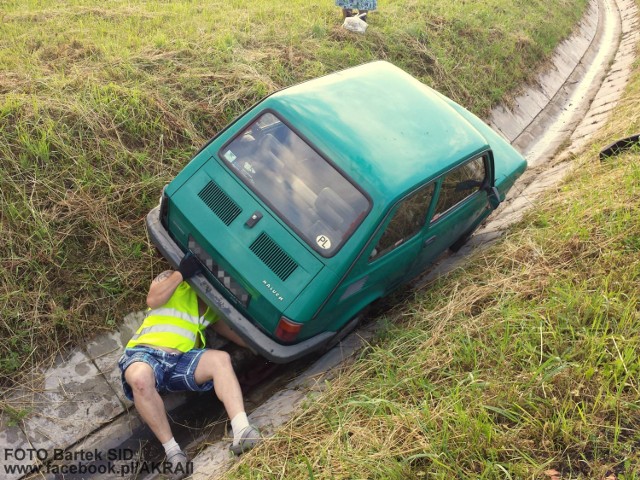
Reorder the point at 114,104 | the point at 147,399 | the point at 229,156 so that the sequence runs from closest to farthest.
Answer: the point at 147,399 → the point at 229,156 → the point at 114,104

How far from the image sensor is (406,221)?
164 inches

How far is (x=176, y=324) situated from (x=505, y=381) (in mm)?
2241

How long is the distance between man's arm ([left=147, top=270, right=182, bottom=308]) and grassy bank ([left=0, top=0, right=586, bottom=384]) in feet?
2.59

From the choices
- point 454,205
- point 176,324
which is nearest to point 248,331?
point 176,324

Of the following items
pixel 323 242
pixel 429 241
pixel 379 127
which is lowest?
pixel 429 241

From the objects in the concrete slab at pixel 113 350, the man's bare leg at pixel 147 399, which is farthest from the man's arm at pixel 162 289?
the concrete slab at pixel 113 350

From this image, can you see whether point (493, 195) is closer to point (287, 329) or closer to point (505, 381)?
point (505, 381)

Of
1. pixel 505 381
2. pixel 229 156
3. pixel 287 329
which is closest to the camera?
pixel 505 381

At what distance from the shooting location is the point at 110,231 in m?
4.80

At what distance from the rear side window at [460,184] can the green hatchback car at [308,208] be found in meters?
0.03

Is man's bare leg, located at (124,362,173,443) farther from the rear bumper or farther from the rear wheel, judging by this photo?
the rear wheel

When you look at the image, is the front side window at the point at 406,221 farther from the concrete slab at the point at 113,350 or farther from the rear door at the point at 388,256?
the concrete slab at the point at 113,350

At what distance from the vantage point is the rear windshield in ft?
12.5

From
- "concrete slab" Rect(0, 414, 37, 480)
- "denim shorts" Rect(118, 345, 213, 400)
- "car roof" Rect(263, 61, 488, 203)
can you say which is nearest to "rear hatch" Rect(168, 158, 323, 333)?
"denim shorts" Rect(118, 345, 213, 400)
